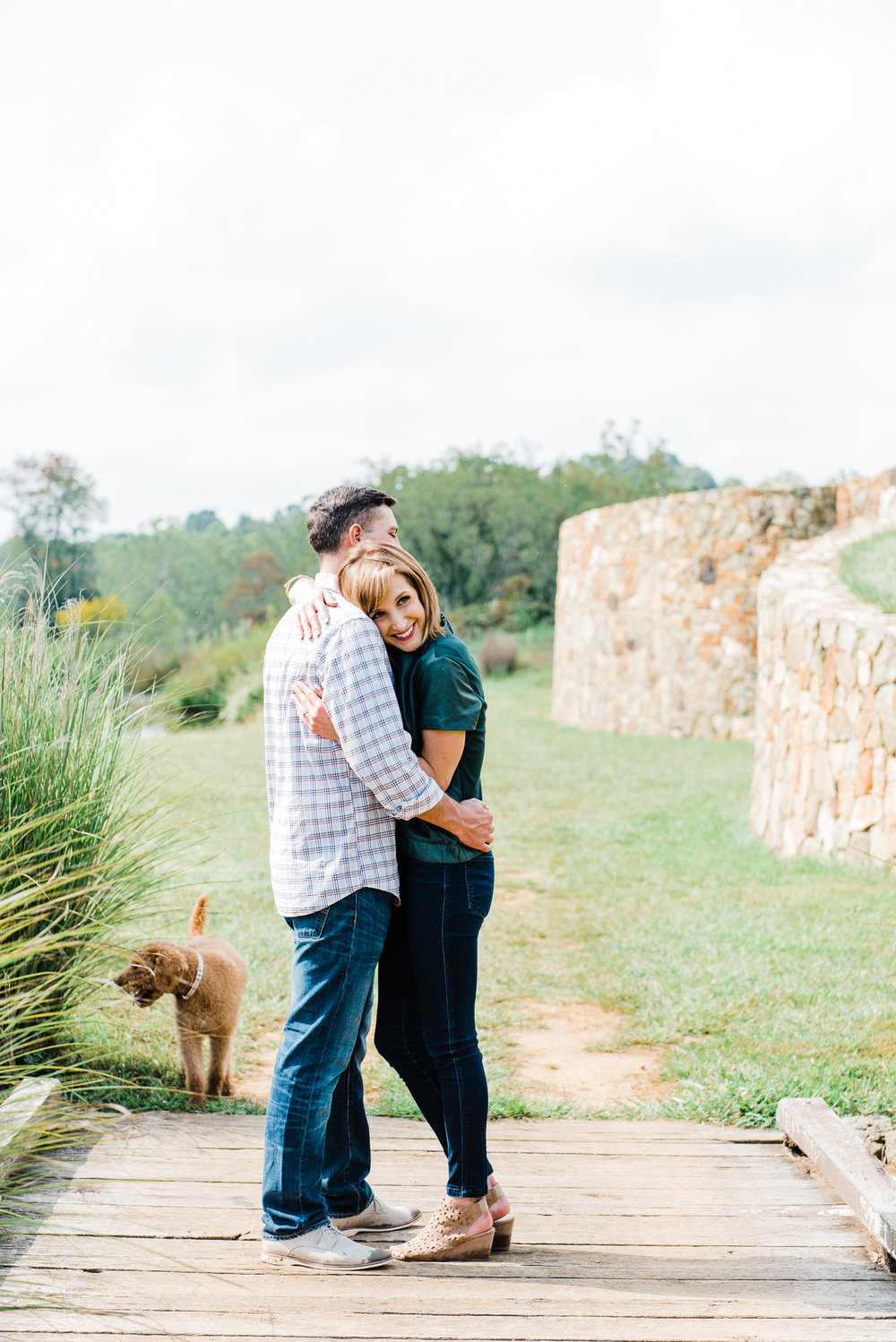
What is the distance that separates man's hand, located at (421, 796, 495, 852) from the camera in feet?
7.52

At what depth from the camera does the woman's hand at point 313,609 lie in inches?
91.8

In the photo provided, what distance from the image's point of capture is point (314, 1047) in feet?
7.59

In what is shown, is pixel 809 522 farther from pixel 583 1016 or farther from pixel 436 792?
pixel 436 792

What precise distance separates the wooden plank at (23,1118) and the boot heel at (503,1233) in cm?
100

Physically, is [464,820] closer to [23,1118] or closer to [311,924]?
[311,924]

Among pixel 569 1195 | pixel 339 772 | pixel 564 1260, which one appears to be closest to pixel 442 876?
pixel 339 772

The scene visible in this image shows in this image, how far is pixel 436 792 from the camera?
7.43 feet

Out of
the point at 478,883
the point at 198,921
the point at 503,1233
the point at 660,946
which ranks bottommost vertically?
the point at 660,946

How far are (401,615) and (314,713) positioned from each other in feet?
0.90

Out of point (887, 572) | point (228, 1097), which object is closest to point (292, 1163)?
point (228, 1097)

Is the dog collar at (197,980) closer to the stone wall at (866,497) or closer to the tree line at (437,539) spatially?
the stone wall at (866,497)

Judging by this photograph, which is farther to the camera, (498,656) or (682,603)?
(498,656)

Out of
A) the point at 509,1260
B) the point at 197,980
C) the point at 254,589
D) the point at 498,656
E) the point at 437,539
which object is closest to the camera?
the point at 509,1260

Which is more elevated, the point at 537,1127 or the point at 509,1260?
the point at 509,1260
